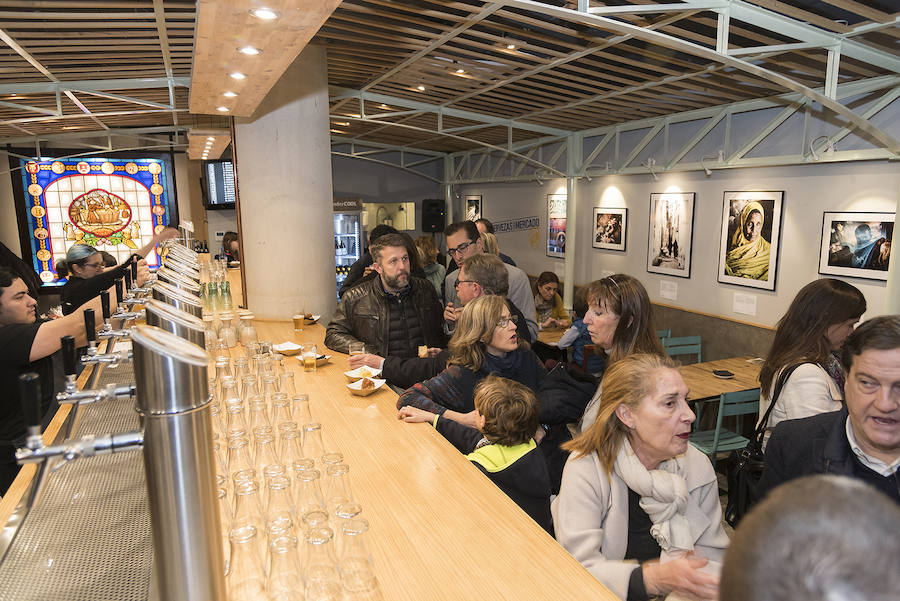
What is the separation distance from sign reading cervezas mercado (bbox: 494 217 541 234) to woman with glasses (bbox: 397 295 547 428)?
9028 millimetres

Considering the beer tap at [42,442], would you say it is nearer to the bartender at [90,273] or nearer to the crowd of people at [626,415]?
the crowd of people at [626,415]

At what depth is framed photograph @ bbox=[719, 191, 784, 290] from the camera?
6.59 meters

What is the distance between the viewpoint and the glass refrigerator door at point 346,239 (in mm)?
12266

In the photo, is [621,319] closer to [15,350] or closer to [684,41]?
[684,41]

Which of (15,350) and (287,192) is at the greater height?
(287,192)

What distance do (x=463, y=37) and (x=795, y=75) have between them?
10.6 ft

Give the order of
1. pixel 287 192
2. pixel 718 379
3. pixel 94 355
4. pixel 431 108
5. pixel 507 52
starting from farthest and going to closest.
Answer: pixel 431 108 → pixel 507 52 → pixel 718 379 → pixel 287 192 → pixel 94 355

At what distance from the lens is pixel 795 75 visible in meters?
5.34

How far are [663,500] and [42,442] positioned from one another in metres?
1.76

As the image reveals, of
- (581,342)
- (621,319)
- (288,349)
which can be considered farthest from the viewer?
(581,342)

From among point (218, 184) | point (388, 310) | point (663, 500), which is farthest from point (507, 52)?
point (218, 184)

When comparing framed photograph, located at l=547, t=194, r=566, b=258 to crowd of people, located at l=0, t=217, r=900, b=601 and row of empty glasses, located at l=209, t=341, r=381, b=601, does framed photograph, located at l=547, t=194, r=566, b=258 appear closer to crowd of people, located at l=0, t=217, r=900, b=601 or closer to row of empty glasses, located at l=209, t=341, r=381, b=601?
crowd of people, located at l=0, t=217, r=900, b=601

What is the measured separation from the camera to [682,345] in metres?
6.42

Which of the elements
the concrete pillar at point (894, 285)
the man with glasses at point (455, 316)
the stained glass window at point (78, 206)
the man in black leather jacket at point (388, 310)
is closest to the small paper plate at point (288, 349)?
the man in black leather jacket at point (388, 310)
